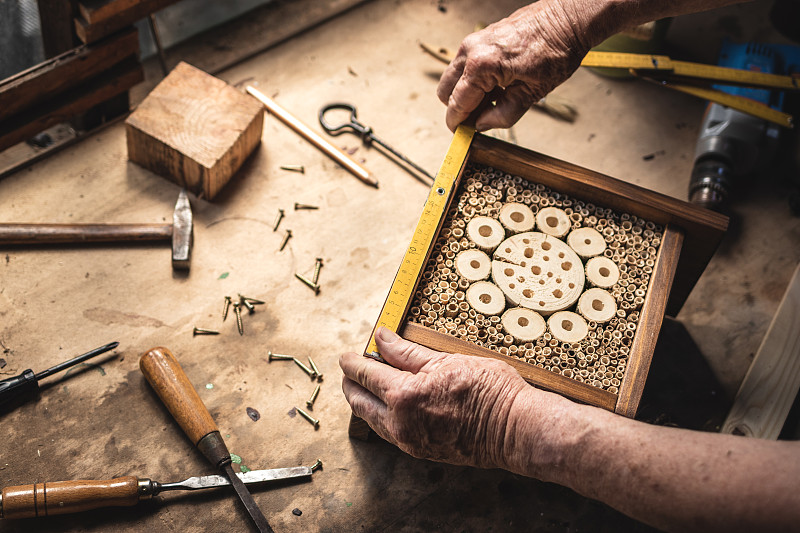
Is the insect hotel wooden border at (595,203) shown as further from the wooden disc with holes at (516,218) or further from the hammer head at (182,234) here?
the hammer head at (182,234)

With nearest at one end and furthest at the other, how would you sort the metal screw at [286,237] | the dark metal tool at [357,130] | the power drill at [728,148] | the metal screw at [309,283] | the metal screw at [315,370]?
the metal screw at [315,370], the metal screw at [309,283], the metal screw at [286,237], the power drill at [728,148], the dark metal tool at [357,130]

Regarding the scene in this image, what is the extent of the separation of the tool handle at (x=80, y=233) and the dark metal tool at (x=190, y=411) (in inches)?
26.9

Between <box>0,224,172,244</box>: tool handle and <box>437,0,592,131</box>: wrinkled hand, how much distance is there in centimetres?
153

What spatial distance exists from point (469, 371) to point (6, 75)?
129 inches

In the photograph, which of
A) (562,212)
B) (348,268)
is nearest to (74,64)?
(348,268)

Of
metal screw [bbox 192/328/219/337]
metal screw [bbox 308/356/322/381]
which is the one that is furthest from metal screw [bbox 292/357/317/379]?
metal screw [bbox 192/328/219/337]

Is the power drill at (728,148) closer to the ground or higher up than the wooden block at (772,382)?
higher up

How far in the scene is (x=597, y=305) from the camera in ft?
7.42

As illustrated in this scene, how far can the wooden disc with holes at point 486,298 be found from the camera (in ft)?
Result: 7.29

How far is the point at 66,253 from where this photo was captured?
289 centimetres

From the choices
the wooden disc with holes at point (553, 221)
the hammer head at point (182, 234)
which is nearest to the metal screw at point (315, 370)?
the hammer head at point (182, 234)

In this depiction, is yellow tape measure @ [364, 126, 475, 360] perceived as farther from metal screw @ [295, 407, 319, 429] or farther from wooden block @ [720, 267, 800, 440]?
wooden block @ [720, 267, 800, 440]

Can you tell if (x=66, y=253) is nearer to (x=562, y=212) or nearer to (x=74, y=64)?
(x=74, y=64)

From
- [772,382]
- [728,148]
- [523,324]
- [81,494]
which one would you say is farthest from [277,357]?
[728,148]
